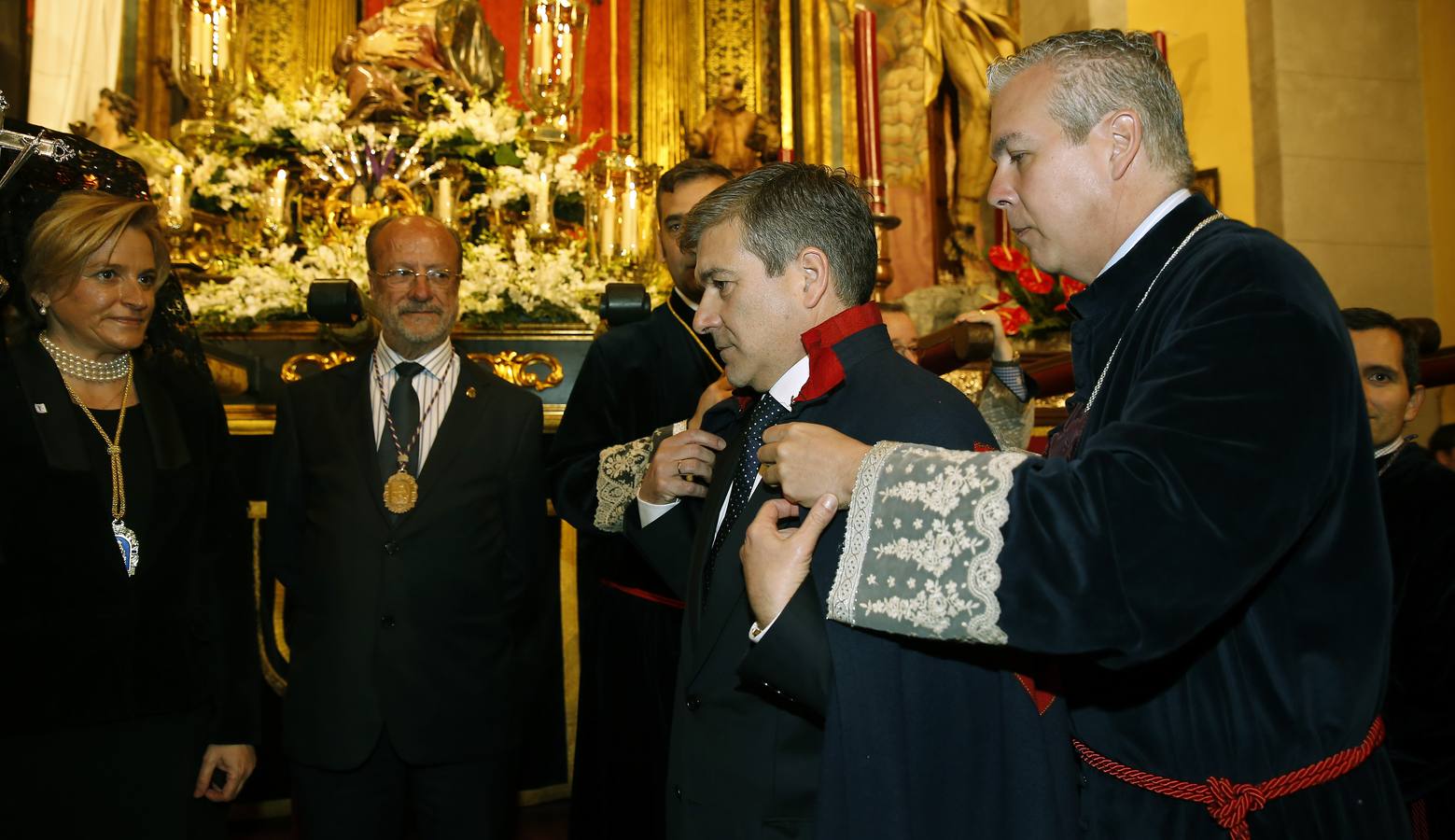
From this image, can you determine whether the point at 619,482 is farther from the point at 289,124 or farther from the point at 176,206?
the point at 289,124

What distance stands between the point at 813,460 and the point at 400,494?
5.55 ft

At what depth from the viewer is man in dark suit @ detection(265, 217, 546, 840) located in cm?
264

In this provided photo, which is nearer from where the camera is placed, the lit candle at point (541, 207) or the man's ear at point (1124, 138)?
the man's ear at point (1124, 138)

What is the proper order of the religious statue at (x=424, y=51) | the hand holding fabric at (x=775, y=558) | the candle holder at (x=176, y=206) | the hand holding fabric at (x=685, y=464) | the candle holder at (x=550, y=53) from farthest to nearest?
the religious statue at (x=424, y=51) < the candle holder at (x=550, y=53) < the candle holder at (x=176, y=206) < the hand holding fabric at (x=685, y=464) < the hand holding fabric at (x=775, y=558)

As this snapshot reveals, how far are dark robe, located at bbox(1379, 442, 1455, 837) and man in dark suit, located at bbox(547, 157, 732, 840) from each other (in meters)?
1.54

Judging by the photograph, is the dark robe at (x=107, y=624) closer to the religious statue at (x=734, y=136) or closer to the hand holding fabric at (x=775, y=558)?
the hand holding fabric at (x=775, y=558)

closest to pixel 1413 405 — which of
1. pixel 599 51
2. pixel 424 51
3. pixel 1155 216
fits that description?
pixel 1155 216

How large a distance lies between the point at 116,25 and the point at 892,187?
5.28 m

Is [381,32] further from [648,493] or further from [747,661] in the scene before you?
[747,661]

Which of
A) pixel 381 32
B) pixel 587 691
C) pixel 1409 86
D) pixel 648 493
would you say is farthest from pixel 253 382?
pixel 1409 86

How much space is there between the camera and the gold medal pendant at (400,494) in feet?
9.18

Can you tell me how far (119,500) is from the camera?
238 centimetres

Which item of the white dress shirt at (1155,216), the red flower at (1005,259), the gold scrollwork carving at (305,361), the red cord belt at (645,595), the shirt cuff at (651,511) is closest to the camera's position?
the white dress shirt at (1155,216)

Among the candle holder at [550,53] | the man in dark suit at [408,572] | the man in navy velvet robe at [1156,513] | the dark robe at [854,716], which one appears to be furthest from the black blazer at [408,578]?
the candle holder at [550,53]
